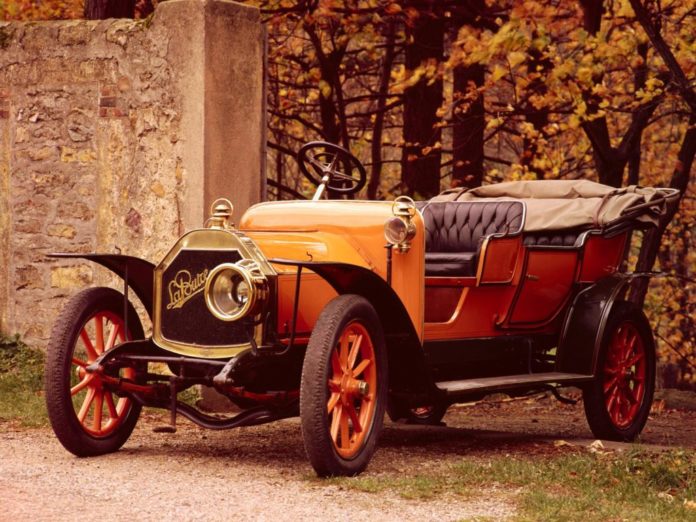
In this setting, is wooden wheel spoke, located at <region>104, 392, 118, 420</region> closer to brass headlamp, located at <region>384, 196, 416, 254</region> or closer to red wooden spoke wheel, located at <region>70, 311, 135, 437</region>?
red wooden spoke wheel, located at <region>70, 311, 135, 437</region>

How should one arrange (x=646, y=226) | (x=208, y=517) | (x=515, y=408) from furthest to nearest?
(x=515, y=408), (x=646, y=226), (x=208, y=517)

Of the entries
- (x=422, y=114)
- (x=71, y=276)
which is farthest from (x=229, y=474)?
(x=422, y=114)

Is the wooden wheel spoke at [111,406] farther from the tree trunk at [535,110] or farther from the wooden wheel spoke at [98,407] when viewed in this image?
the tree trunk at [535,110]

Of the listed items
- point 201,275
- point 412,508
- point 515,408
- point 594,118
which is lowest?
point 515,408

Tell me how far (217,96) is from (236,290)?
2.87m

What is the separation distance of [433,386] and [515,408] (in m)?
4.13

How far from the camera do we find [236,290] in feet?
19.4

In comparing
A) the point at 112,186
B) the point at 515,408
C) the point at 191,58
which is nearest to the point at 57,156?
the point at 112,186

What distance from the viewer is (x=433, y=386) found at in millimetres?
6406

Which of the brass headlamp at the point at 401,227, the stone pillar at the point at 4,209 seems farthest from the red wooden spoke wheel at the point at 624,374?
the stone pillar at the point at 4,209

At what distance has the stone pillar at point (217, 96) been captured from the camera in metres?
8.37

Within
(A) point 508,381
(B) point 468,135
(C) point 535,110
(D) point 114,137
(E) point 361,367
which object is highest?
(C) point 535,110

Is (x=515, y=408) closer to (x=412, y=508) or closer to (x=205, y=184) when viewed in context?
(x=205, y=184)

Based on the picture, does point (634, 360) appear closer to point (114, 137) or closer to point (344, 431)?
point (344, 431)
